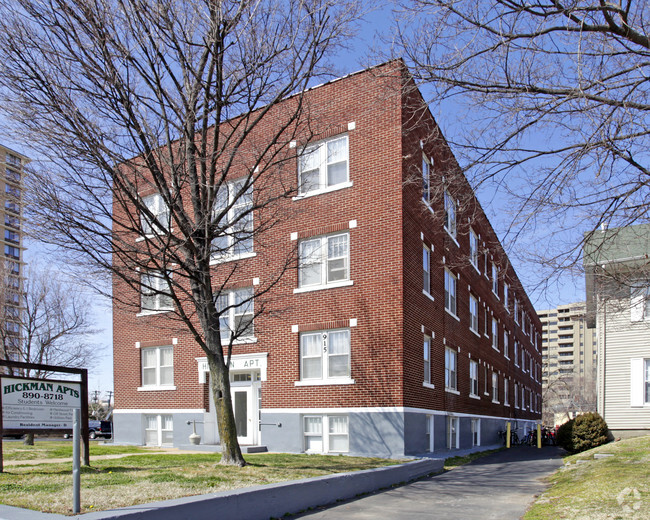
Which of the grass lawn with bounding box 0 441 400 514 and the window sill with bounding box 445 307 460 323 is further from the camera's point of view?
the window sill with bounding box 445 307 460 323

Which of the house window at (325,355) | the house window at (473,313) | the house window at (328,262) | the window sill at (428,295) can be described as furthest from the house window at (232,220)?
the house window at (473,313)

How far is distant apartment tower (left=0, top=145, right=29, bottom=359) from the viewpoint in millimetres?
11820

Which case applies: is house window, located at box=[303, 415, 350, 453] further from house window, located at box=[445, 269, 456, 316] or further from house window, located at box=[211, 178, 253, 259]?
house window, located at box=[445, 269, 456, 316]

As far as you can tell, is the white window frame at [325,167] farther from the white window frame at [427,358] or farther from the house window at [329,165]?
the white window frame at [427,358]

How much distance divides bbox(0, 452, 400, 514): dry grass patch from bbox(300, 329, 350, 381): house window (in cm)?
459

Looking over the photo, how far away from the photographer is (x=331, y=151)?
20172mm

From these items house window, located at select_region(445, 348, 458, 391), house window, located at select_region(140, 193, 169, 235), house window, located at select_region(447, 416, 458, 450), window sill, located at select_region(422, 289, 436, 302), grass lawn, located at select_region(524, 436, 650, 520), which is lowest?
house window, located at select_region(447, 416, 458, 450)

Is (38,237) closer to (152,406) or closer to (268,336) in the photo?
(268,336)

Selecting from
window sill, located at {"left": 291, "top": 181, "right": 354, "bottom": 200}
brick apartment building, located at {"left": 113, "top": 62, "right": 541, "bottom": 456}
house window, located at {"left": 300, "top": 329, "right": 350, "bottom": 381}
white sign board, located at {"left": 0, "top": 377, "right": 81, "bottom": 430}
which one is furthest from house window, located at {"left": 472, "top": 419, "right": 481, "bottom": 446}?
white sign board, located at {"left": 0, "top": 377, "right": 81, "bottom": 430}

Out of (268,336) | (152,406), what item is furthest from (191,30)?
(152,406)

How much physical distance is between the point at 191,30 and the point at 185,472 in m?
8.11

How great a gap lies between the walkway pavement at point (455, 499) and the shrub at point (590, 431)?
18.0 feet

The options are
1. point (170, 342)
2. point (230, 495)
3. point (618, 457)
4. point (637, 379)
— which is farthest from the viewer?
point (637, 379)

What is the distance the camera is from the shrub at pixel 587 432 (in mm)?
21750
